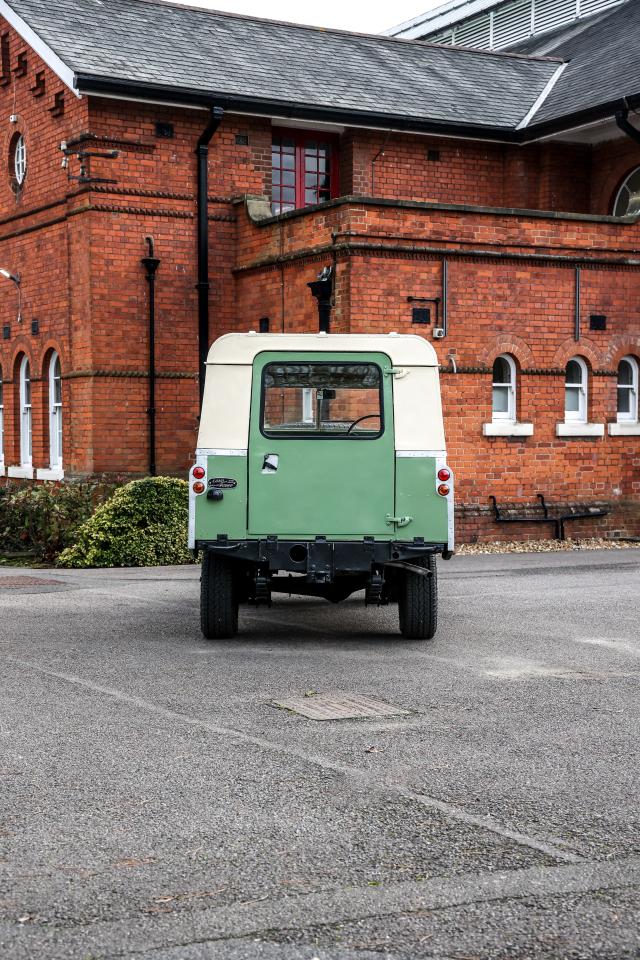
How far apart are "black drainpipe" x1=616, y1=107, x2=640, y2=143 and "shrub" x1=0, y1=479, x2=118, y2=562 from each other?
390 inches

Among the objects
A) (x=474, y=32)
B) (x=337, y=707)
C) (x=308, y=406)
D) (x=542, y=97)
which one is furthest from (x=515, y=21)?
(x=337, y=707)

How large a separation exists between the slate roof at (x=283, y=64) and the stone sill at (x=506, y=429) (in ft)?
19.9

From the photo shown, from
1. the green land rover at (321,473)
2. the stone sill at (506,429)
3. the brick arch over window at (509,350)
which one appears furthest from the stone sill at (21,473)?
the green land rover at (321,473)

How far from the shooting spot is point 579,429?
1941cm

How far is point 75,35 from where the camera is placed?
2097 cm

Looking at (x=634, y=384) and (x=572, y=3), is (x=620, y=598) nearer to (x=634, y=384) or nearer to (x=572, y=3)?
(x=634, y=384)

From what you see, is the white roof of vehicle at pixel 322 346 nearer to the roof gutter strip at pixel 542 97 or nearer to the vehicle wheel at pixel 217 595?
the vehicle wheel at pixel 217 595

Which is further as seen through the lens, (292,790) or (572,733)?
Result: (572,733)

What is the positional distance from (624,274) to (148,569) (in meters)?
8.66

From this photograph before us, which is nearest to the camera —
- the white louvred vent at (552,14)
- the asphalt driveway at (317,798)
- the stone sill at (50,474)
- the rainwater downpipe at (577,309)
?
the asphalt driveway at (317,798)

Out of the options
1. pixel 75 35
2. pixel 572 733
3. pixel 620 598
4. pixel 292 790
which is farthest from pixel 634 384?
pixel 292 790

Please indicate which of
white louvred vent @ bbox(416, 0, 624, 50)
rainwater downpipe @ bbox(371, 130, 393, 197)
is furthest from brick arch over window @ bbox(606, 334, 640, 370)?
white louvred vent @ bbox(416, 0, 624, 50)

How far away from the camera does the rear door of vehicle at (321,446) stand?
10.2 metres

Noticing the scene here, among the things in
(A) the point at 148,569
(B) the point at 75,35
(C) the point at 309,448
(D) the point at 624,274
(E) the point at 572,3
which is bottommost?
(A) the point at 148,569
